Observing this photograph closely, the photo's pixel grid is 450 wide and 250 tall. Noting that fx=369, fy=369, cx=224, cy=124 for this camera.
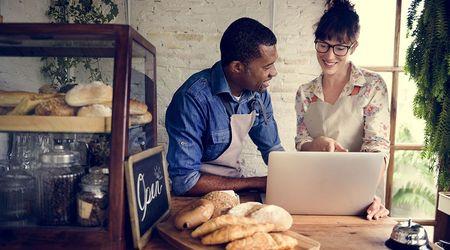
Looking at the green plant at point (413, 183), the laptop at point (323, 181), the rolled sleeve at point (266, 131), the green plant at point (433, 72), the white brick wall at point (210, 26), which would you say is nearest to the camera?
the laptop at point (323, 181)

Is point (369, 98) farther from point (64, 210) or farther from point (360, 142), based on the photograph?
point (64, 210)

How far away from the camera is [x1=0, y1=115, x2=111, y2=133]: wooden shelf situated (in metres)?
0.95

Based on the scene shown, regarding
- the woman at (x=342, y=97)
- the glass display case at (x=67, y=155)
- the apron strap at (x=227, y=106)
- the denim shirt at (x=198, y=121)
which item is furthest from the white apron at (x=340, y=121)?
the glass display case at (x=67, y=155)

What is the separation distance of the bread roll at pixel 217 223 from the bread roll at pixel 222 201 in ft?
0.35

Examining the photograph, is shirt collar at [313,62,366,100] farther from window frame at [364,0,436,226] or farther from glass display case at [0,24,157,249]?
glass display case at [0,24,157,249]

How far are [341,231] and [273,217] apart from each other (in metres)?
0.25

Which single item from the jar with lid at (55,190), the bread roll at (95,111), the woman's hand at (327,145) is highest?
the bread roll at (95,111)

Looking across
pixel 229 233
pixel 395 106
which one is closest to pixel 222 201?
pixel 229 233

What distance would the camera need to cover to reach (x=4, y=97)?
3.26ft

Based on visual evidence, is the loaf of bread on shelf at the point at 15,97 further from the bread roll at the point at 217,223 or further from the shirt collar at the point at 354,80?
the shirt collar at the point at 354,80

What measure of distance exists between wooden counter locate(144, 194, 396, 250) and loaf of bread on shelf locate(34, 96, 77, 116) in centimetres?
42

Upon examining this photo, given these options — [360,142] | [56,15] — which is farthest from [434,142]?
[56,15]

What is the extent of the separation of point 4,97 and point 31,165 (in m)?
0.20

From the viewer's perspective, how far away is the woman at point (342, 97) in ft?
6.19
